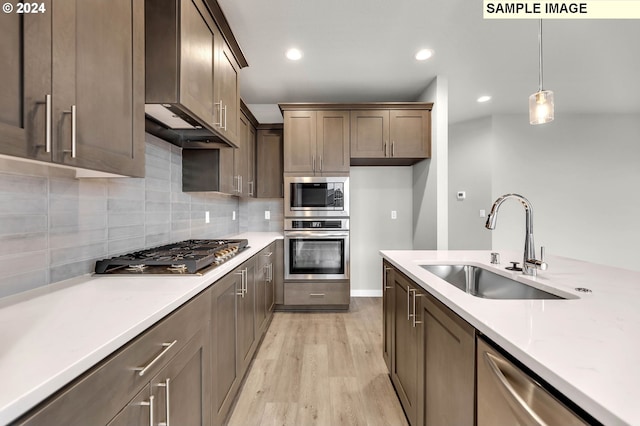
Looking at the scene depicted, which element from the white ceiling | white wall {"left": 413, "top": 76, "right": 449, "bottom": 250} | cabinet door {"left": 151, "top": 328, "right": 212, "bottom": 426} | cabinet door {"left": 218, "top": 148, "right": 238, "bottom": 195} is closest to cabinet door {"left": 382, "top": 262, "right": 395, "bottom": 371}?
cabinet door {"left": 151, "top": 328, "right": 212, "bottom": 426}

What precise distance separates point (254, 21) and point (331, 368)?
2.78m

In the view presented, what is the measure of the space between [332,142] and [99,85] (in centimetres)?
250

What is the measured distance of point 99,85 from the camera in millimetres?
923

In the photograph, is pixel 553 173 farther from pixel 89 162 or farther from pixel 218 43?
pixel 89 162

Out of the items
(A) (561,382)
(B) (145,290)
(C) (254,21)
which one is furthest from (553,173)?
(B) (145,290)

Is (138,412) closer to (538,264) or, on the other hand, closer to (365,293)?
(538,264)

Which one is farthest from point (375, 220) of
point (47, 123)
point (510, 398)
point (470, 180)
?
point (47, 123)

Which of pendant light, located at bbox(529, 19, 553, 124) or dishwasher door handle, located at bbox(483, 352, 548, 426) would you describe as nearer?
dishwasher door handle, located at bbox(483, 352, 548, 426)

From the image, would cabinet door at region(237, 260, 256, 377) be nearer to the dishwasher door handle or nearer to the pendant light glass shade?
the dishwasher door handle

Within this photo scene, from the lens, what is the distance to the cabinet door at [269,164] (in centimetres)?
357

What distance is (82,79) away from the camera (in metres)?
0.85

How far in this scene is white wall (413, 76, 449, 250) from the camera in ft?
9.77

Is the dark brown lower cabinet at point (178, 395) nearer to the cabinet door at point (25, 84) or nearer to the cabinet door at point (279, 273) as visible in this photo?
the cabinet door at point (25, 84)

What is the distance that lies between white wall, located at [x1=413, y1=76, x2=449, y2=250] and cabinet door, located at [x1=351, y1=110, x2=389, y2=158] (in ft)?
1.73
